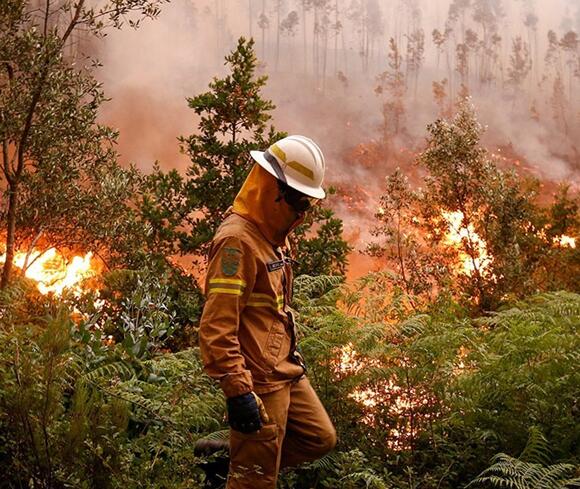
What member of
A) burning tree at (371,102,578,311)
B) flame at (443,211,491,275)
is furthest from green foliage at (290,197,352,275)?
flame at (443,211,491,275)

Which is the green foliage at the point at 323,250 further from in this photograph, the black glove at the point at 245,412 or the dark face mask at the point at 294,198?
the black glove at the point at 245,412

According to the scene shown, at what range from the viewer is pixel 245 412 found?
3.74 meters

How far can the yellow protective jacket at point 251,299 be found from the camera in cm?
380

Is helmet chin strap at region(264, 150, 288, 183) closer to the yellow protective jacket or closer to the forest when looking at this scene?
the yellow protective jacket

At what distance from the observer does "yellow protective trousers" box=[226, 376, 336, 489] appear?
13.1 feet

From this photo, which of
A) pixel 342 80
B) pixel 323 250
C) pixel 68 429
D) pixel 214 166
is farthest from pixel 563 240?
pixel 342 80

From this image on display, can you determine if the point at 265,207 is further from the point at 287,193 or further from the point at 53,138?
the point at 53,138

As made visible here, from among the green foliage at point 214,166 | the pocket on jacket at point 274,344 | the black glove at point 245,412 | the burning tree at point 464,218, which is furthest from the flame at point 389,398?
the burning tree at point 464,218

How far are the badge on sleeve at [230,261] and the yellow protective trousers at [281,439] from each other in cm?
75

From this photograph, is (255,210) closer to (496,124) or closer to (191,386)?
(191,386)

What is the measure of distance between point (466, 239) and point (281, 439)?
22406 millimetres

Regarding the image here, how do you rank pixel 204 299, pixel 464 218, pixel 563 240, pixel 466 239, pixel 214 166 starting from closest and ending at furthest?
pixel 204 299 < pixel 214 166 < pixel 464 218 < pixel 466 239 < pixel 563 240

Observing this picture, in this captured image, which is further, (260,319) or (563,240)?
(563,240)

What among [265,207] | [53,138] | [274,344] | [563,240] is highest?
[563,240]
